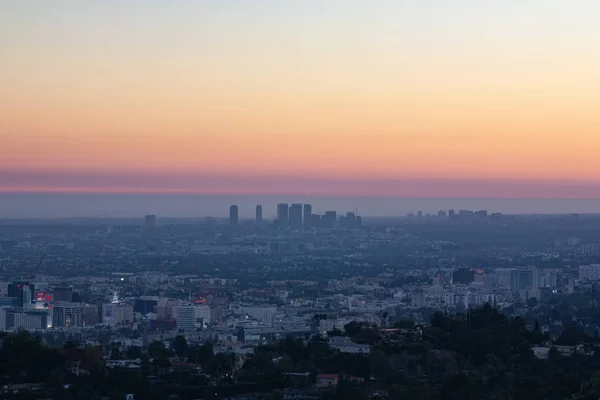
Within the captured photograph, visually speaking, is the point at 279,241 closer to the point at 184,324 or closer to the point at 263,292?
the point at 263,292

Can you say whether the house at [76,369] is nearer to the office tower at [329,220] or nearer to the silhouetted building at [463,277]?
the silhouetted building at [463,277]

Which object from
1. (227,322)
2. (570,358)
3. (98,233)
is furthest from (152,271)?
(570,358)

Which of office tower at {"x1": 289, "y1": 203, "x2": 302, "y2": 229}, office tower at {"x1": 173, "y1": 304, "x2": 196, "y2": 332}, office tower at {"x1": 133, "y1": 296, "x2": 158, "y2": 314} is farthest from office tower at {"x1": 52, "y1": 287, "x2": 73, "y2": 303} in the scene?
office tower at {"x1": 289, "y1": 203, "x2": 302, "y2": 229}

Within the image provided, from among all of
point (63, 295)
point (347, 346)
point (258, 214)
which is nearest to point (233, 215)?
point (258, 214)

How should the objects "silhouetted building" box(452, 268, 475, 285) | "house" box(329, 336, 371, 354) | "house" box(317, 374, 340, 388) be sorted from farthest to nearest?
"silhouetted building" box(452, 268, 475, 285)
"house" box(329, 336, 371, 354)
"house" box(317, 374, 340, 388)

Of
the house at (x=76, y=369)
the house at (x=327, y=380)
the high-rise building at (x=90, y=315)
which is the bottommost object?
the high-rise building at (x=90, y=315)

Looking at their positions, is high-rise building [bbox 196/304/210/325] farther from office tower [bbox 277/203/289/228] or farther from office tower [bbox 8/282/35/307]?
office tower [bbox 277/203/289/228]

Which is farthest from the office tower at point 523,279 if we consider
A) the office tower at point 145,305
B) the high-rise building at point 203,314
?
the high-rise building at point 203,314
